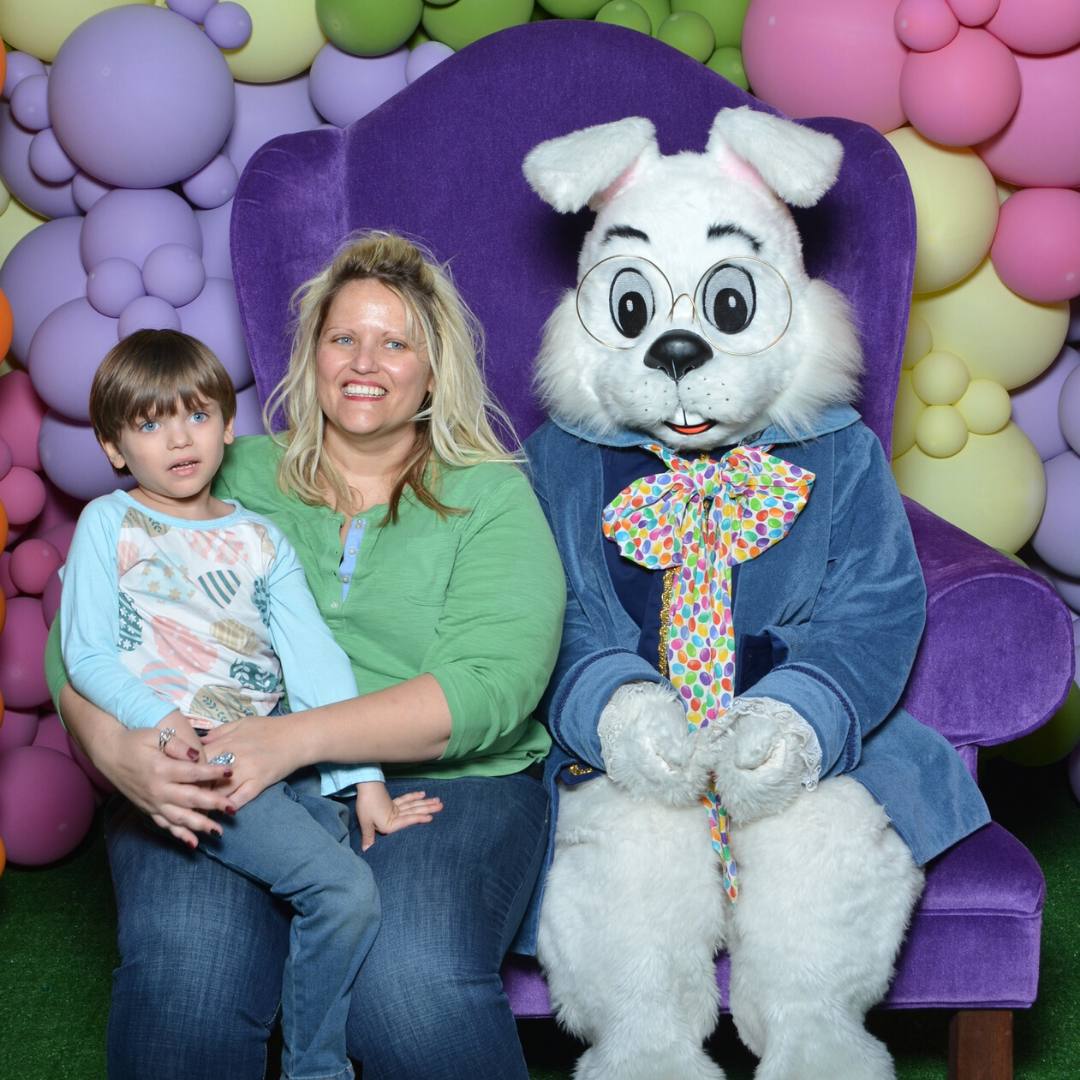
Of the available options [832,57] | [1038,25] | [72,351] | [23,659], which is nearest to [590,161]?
[832,57]

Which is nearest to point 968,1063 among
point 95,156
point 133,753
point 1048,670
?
point 1048,670

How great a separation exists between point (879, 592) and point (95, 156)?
1609mm

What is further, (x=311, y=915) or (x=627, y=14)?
(x=627, y=14)

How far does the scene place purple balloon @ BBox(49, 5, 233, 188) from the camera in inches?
85.3

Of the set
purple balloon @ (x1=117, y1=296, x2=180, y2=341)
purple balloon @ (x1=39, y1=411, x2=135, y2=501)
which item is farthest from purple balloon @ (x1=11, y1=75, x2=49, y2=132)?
purple balloon @ (x1=39, y1=411, x2=135, y2=501)

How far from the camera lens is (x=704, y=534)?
1.67m

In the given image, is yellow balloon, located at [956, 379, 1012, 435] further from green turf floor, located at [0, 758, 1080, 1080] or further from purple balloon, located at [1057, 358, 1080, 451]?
green turf floor, located at [0, 758, 1080, 1080]

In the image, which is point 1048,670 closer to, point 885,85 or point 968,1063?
point 968,1063

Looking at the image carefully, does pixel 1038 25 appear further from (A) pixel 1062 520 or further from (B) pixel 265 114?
(B) pixel 265 114

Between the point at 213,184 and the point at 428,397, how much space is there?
2.99 ft

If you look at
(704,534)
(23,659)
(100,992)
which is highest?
(704,534)

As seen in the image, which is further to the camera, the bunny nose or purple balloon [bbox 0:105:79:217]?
purple balloon [bbox 0:105:79:217]

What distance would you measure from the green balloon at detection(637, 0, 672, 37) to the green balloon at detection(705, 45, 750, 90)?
12cm

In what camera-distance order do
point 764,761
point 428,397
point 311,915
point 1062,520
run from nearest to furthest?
point 311,915 < point 764,761 < point 428,397 < point 1062,520
